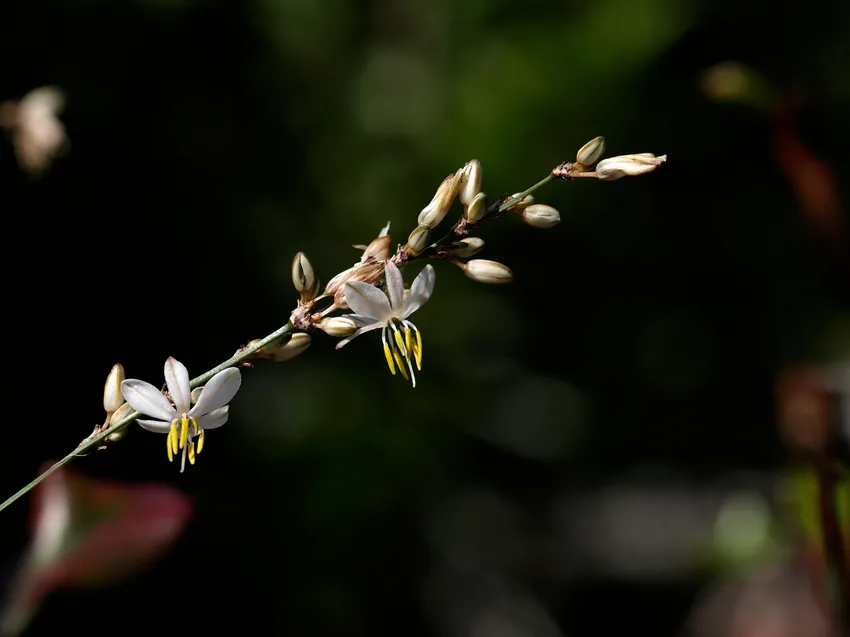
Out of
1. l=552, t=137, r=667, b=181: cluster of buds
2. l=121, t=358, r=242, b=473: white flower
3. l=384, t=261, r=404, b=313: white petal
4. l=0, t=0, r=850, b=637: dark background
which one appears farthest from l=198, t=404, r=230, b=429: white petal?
l=0, t=0, r=850, b=637: dark background

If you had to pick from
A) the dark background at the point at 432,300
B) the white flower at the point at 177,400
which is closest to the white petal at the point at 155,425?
the white flower at the point at 177,400

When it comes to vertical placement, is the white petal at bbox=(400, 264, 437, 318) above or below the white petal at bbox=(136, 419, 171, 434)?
below

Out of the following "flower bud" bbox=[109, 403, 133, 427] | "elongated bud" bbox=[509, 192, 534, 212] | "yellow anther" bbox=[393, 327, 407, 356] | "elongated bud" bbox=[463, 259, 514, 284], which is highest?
"elongated bud" bbox=[509, 192, 534, 212]

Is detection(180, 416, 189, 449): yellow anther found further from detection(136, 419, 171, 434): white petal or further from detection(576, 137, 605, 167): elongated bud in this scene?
detection(576, 137, 605, 167): elongated bud

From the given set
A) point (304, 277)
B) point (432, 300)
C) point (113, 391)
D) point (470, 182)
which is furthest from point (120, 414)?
point (432, 300)

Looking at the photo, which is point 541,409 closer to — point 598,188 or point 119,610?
point 598,188

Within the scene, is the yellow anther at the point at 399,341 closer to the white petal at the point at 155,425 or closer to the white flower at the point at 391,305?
the white flower at the point at 391,305

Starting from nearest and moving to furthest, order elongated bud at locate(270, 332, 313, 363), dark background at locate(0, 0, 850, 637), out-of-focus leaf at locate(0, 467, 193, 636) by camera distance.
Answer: out-of-focus leaf at locate(0, 467, 193, 636) → elongated bud at locate(270, 332, 313, 363) → dark background at locate(0, 0, 850, 637)
